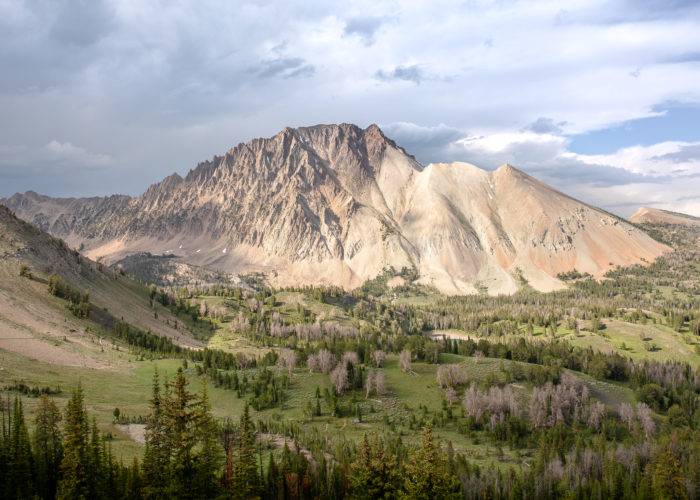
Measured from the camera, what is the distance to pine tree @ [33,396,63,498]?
67.4 metres

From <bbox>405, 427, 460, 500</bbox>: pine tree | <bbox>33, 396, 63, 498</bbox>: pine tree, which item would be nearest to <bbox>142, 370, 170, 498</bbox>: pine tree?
<bbox>405, 427, 460, 500</bbox>: pine tree


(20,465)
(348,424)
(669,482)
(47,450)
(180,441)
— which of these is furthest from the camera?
(348,424)

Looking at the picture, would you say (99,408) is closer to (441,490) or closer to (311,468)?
(311,468)

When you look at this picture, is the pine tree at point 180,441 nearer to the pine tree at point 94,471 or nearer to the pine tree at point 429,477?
the pine tree at point 94,471

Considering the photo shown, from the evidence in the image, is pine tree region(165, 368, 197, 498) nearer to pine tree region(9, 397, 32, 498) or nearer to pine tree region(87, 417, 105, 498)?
pine tree region(87, 417, 105, 498)

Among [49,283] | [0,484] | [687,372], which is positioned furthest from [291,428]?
[687,372]

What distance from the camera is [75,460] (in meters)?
56.1

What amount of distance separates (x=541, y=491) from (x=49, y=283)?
164779 millimetres

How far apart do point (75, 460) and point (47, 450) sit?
60.4 feet

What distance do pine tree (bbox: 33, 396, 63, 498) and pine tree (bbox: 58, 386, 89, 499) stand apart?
1022 centimetres

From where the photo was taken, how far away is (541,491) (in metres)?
97.2

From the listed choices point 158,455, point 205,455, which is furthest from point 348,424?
point 158,455

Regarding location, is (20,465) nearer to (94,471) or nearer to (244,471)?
(94,471)

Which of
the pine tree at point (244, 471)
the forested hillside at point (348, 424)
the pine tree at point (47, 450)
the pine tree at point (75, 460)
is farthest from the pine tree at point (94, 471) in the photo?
the pine tree at point (244, 471)
